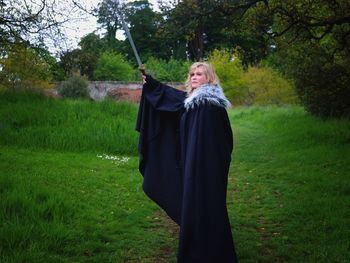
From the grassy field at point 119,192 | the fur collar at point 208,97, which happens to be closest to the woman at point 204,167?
the fur collar at point 208,97

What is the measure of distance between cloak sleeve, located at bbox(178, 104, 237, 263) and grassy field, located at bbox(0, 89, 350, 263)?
760mm

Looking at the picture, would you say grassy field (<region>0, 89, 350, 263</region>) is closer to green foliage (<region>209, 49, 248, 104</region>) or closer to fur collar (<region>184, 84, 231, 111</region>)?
fur collar (<region>184, 84, 231, 111</region>)

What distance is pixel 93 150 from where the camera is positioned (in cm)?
1304

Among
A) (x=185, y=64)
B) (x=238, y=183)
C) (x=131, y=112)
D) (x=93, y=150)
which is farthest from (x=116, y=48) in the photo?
(x=238, y=183)

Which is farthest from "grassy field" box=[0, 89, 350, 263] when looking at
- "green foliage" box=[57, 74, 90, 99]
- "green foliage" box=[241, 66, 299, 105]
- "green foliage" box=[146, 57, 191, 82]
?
"green foliage" box=[146, 57, 191, 82]

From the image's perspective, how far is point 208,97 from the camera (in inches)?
206

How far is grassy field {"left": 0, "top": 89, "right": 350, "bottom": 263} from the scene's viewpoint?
229 inches

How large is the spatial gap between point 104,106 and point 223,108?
11.4 meters

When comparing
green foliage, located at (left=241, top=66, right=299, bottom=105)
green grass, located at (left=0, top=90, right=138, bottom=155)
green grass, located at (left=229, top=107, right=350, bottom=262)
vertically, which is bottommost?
green grass, located at (left=229, top=107, right=350, bottom=262)

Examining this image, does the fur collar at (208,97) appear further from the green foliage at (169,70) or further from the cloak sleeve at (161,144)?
the green foliage at (169,70)

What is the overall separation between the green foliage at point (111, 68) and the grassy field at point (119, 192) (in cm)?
3526

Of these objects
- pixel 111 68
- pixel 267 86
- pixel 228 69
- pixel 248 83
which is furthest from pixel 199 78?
pixel 111 68

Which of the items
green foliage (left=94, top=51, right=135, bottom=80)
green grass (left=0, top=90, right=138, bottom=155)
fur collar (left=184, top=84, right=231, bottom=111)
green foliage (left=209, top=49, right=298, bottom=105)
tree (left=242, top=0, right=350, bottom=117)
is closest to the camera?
fur collar (left=184, top=84, right=231, bottom=111)

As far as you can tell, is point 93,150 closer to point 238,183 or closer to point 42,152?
point 42,152
